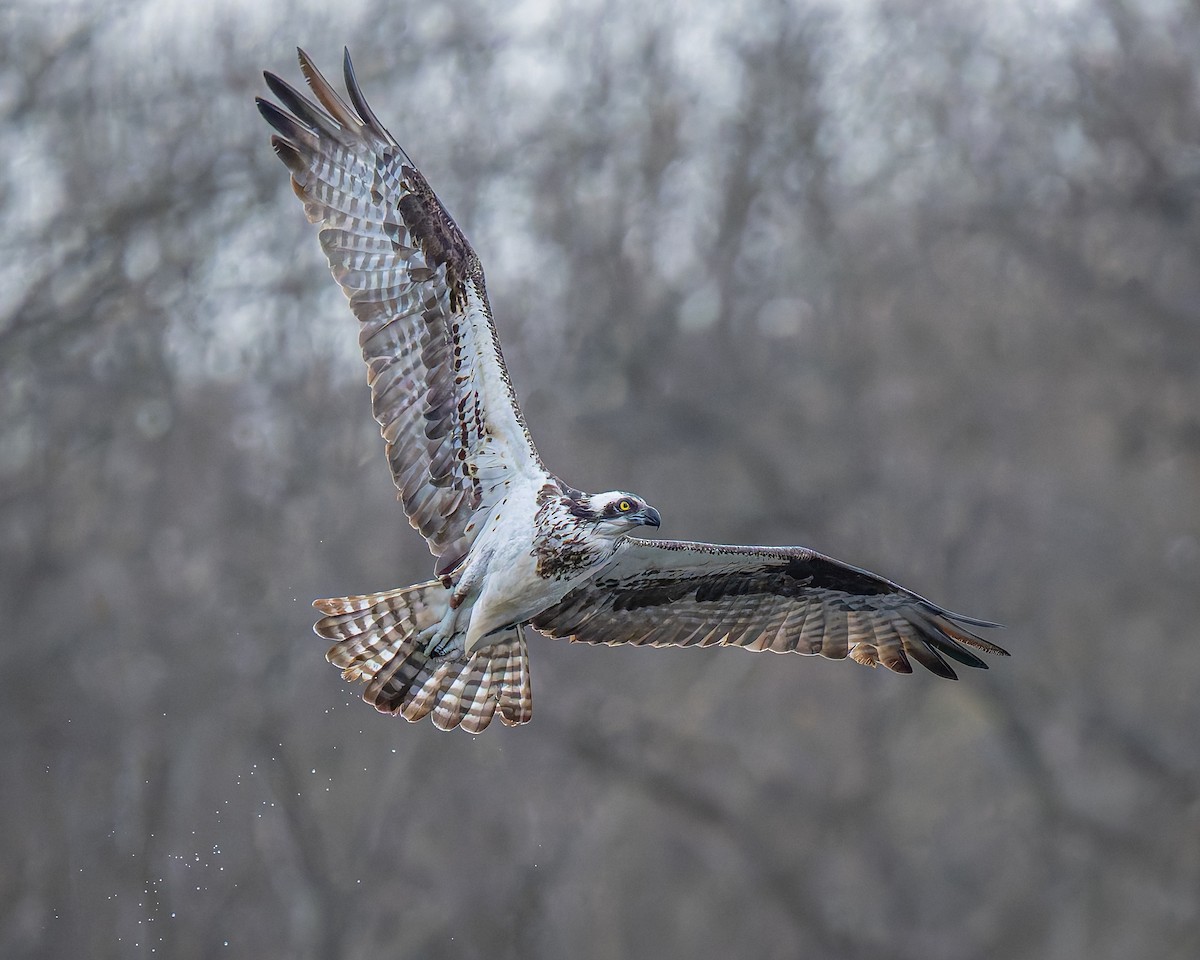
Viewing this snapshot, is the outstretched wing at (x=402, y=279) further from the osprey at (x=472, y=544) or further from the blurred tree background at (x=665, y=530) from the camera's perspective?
the blurred tree background at (x=665, y=530)

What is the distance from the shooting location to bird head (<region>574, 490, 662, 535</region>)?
17.7 ft

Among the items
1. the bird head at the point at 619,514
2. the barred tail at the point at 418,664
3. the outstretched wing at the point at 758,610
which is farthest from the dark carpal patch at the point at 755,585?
the bird head at the point at 619,514

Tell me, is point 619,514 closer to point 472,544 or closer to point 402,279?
point 472,544

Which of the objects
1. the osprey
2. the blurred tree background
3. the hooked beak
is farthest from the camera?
the blurred tree background

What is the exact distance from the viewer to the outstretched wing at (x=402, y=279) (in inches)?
219

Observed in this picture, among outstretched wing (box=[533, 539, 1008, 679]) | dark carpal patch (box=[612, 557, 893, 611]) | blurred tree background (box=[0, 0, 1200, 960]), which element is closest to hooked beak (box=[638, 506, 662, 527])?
outstretched wing (box=[533, 539, 1008, 679])

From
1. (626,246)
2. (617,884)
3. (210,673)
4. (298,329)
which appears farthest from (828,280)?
(210,673)

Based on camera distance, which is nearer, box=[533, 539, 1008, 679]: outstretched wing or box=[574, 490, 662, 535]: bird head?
box=[574, 490, 662, 535]: bird head

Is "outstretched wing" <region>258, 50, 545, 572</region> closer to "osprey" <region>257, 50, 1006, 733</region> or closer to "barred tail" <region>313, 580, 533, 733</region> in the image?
"osprey" <region>257, 50, 1006, 733</region>

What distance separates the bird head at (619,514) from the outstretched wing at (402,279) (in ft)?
1.42

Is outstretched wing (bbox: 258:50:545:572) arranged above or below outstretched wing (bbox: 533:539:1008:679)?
above

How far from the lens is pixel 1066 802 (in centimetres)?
1022

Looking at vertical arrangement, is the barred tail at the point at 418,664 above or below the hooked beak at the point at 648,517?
below

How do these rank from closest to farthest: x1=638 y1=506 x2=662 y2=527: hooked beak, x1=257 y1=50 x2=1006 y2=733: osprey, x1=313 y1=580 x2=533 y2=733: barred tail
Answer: x1=638 y1=506 x2=662 y2=527: hooked beak
x1=257 y1=50 x2=1006 y2=733: osprey
x1=313 y1=580 x2=533 y2=733: barred tail
